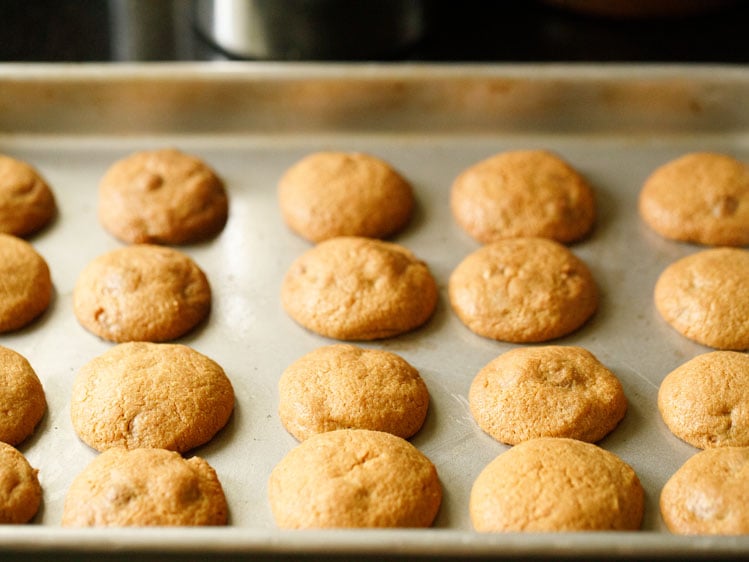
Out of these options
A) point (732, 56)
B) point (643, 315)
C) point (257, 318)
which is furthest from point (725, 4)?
point (257, 318)

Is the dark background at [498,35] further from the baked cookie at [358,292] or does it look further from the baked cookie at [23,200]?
the baked cookie at [358,292]

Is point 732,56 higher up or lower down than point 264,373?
higher up

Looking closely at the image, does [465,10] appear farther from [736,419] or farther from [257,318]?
[736,419]

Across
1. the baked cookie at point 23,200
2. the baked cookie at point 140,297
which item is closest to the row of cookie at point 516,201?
the baked cookie at point 140,297

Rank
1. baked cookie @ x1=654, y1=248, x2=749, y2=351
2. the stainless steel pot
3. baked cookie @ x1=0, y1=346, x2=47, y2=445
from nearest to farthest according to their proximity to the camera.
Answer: baked cookie @ x1=0, y1=346, x2=47, y2=445 → baked cookie @ x1=654, y1=248, x2=749, y2=351 → the stainless steel pot

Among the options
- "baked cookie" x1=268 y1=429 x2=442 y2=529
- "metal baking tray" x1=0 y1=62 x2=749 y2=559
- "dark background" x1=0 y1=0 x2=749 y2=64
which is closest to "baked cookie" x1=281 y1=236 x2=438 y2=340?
"metal baking tray" x1=0 y1=62 x2=749 y2=559

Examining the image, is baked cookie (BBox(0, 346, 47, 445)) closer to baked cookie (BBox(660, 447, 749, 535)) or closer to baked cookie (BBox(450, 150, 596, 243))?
baked cookie (BBox(450, 150, 596, 243))
